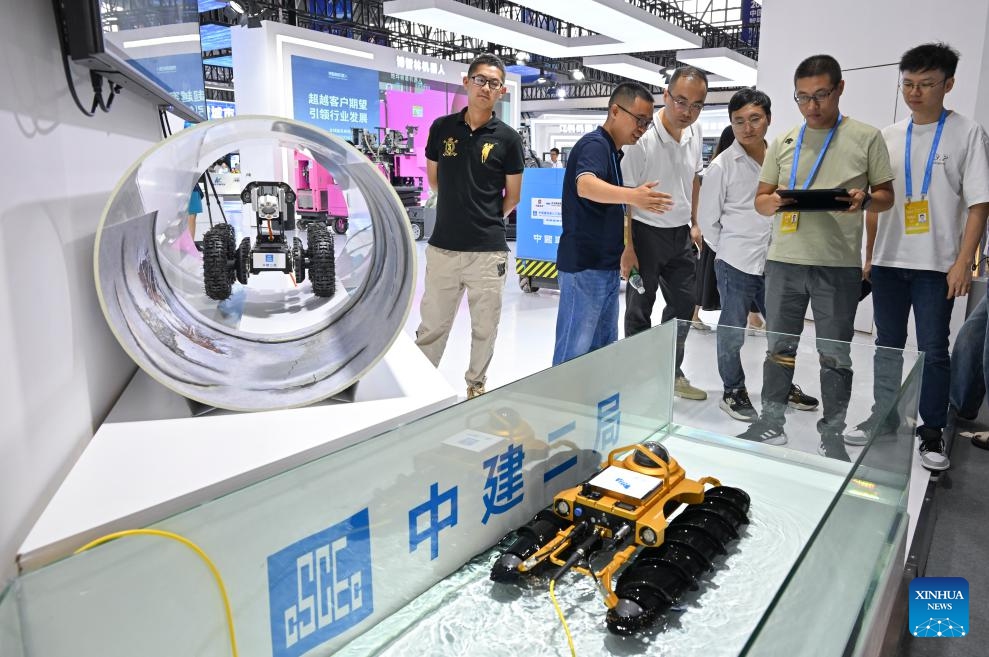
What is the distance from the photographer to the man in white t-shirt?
8.55 ft

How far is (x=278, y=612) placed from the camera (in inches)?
46.4

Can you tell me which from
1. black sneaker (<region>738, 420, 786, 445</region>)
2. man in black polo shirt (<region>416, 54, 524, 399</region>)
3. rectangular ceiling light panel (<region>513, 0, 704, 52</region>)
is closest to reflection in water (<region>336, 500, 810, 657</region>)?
Answer: black sneaker (<region>738, 420, 786, 445</region>)

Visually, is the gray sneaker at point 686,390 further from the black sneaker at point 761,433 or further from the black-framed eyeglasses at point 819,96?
the black-framed eyeglasses at point 819,96

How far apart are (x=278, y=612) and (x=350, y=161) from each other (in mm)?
1253

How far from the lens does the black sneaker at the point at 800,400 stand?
7.14 ft

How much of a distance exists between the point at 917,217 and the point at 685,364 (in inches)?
47.6

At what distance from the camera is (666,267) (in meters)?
3.25

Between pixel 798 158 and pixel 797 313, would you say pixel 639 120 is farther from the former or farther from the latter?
pixel 797 313

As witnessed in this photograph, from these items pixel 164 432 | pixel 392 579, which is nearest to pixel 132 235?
pixel 164 432

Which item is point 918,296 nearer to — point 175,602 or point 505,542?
point 505,542

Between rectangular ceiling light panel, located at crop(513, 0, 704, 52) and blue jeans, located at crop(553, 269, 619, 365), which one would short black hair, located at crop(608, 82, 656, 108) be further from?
rectangular ceiling light panel, located at crop(513, 0, 704, 52)

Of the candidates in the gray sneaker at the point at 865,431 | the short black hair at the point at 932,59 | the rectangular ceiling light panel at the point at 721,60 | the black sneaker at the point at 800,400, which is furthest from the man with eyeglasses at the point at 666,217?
the rectangular ceiling light panel at the point at 721,60

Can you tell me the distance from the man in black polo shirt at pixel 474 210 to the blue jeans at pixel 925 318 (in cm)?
159

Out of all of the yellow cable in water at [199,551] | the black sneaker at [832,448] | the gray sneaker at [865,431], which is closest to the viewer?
the yellow cable in water at [199,551]
